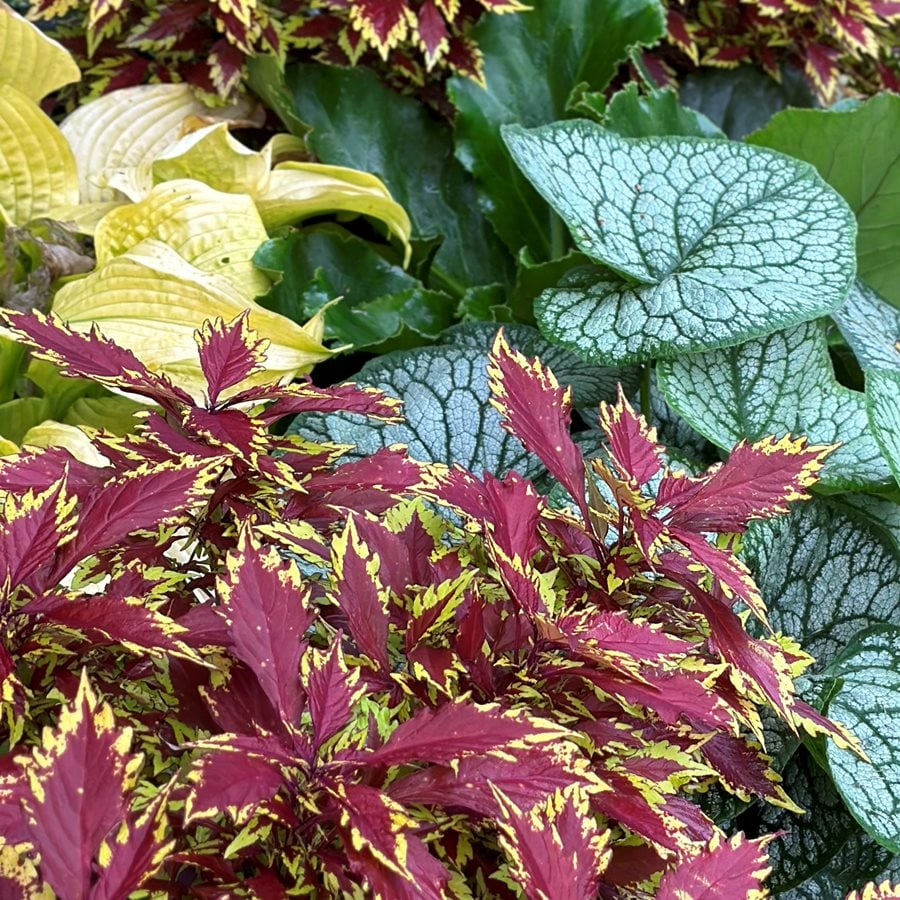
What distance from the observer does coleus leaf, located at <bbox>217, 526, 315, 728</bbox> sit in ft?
1.32

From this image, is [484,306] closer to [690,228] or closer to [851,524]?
[690,228]

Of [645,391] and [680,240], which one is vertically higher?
[680,240]

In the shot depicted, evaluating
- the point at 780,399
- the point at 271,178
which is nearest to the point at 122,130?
the point at 271,178

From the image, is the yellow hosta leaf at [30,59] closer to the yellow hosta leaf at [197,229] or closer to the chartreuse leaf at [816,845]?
the yellow hosta leaf at [197,229]

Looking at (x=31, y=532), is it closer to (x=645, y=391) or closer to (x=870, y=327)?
(x=645, y=391)

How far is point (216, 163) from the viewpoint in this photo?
1038mm

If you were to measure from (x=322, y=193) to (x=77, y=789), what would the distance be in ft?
2.68

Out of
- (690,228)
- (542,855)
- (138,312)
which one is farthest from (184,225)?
(542,855)

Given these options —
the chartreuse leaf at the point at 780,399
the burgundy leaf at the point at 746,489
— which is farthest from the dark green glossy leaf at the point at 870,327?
the burgundy leaf at the point at 746,489

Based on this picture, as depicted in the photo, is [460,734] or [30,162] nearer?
[460,734]

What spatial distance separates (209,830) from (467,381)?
527 millimetres

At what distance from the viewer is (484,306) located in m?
1.10

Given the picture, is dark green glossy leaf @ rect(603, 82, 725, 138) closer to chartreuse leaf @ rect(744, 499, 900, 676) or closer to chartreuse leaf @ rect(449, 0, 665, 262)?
chartreuse leaf @ rect(449, 0, 665, 262)

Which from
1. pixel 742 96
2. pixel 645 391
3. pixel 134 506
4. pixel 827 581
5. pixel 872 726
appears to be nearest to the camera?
pixel 134 506
